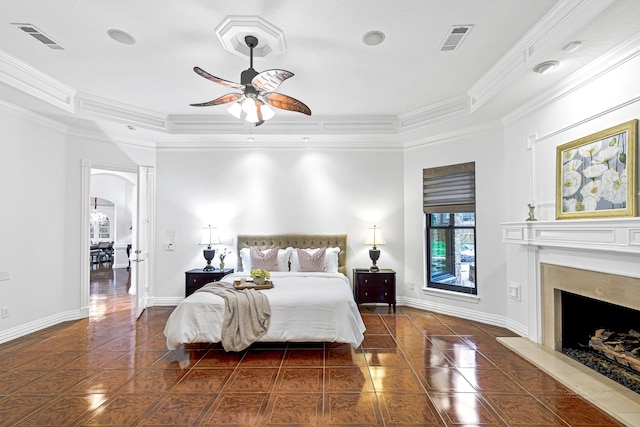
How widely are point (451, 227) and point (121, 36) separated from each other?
15.9 feet

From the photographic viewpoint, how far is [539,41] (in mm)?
2875

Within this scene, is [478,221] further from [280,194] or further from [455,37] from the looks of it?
[280,194]

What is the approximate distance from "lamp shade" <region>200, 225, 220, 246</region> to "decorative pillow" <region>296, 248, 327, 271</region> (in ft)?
4.78

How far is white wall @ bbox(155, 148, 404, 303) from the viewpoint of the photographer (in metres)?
5.73

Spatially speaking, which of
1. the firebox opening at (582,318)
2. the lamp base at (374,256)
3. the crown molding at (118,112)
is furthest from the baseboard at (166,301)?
the firebox opening at (582,318)

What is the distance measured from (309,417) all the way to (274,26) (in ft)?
10.4

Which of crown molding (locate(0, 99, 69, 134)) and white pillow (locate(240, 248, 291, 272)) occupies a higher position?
crown molding (locate(0, 99, 69, 134))

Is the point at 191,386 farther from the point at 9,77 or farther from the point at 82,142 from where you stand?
the point at 82,142

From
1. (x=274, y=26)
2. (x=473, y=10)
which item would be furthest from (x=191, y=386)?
(x=473, y=10)

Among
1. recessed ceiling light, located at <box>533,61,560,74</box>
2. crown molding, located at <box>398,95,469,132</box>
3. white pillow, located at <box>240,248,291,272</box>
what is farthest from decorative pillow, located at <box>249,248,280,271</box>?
recessed ceiling light, located at <box>533,61,560,74</box>

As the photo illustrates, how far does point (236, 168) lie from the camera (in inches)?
228

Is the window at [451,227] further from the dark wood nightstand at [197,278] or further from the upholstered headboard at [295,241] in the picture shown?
the dark wood nightstand at [197,278]

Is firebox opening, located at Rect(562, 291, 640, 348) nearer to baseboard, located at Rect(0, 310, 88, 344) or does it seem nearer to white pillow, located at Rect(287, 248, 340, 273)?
white pillow, located at Rect(287, 248, 340, 273)

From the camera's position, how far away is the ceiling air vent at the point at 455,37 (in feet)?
9.57
